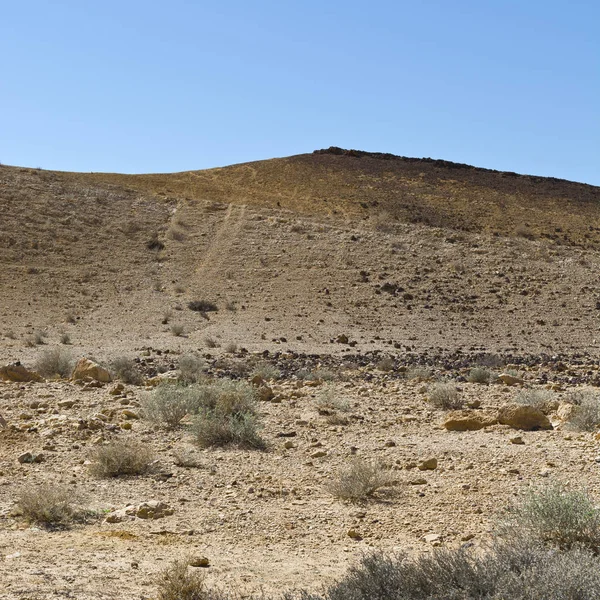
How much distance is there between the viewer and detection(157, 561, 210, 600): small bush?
4.48 m

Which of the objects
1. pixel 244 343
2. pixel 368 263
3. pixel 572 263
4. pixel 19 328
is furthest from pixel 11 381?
pixel 572 263

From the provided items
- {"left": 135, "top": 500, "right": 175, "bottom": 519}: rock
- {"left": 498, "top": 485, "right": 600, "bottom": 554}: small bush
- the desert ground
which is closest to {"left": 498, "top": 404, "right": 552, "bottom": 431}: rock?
the desert ground

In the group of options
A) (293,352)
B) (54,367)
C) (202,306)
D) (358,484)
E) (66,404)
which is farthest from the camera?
(202,306)

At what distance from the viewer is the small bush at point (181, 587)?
4484 mm

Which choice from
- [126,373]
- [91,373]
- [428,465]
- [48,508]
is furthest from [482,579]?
[126,373]

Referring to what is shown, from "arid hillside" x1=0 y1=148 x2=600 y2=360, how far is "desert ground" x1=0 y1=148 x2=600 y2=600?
147 millimetres

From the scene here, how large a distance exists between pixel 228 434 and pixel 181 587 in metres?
4.82

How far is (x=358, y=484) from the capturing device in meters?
6.99

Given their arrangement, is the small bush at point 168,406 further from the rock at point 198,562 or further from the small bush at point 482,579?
the small bush at point 482,579

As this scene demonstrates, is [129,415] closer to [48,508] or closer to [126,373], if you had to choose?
[126,373]

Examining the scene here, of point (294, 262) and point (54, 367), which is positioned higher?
point (294, 262)

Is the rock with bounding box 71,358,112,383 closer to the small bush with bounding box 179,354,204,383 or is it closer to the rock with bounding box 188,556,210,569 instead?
the small bush with bounding box 179,354,204,383

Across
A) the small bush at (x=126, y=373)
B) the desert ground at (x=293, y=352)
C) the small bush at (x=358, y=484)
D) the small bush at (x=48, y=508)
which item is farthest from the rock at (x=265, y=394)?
the small bush at (x=48, y=508)

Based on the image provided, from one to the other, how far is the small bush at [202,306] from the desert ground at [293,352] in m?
0.22
